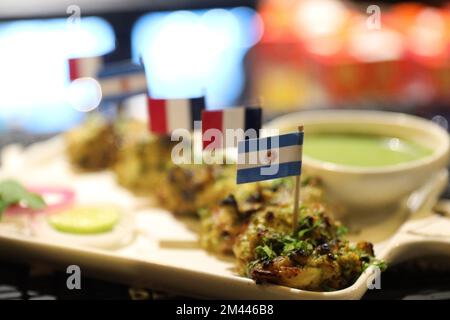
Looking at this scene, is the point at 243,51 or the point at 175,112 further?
the point at 243,51

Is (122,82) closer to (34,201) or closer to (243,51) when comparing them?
(34,201)

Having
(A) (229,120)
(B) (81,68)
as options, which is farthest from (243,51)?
(A) (229,120)

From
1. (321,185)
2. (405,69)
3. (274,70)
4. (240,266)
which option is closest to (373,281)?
(240,266)

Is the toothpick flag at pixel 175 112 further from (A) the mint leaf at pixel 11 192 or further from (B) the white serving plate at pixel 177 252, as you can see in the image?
(A) the mint leaf at pixel 11 192

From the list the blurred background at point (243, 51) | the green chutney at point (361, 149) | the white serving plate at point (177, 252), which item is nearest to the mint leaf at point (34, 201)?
the white serving plate at point (177, 252)

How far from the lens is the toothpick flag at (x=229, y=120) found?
2826mm

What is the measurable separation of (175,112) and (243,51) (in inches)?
157

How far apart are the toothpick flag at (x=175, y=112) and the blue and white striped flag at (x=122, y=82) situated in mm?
434

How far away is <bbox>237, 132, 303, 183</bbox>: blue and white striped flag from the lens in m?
2.54

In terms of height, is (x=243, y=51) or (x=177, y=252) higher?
(x=243, y=51)

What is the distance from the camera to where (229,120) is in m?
2.84

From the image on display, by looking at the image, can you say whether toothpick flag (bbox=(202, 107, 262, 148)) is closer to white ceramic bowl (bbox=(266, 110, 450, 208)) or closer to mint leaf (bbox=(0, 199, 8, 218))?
white ceramic bowl (bbox=(266, 110, 450, 208))

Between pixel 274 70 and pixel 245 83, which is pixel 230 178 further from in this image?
pixel 245 83

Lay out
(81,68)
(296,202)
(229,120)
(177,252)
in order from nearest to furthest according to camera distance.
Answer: (296,202)
(229,120)
(177,252)
(81,68)
